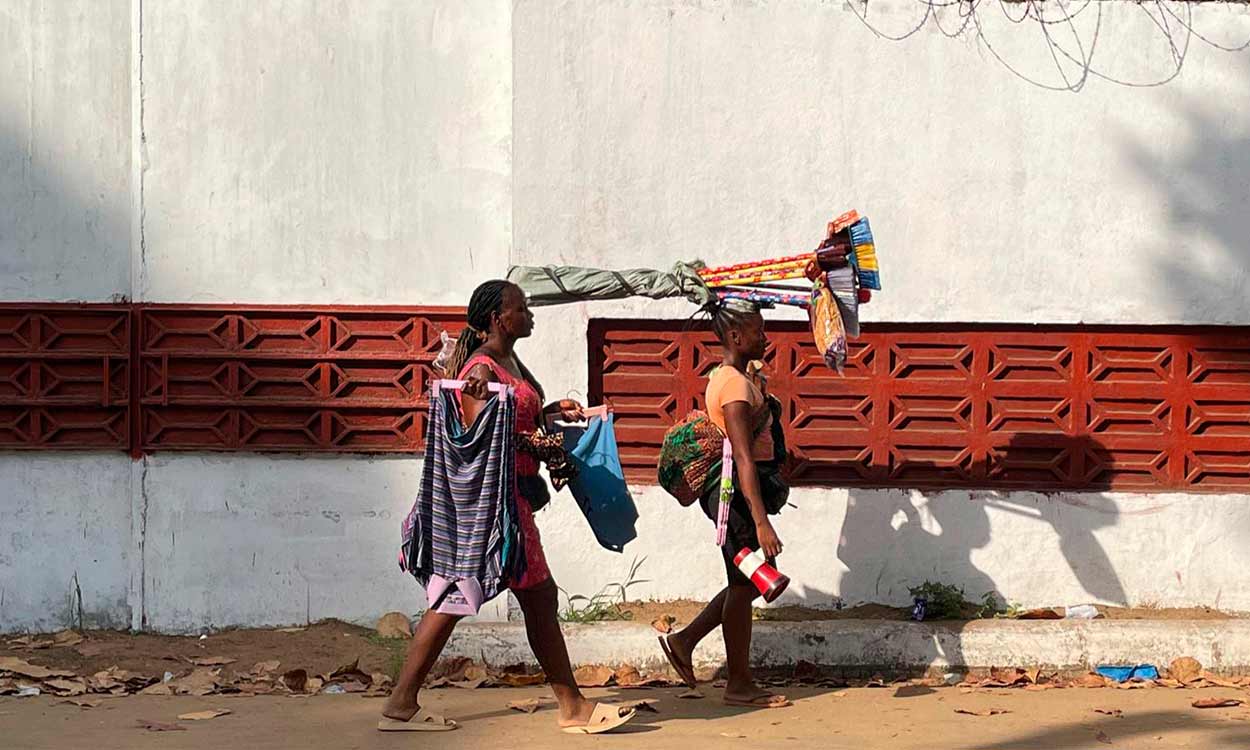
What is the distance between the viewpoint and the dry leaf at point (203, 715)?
6.22m

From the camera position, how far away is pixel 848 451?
24.9ft

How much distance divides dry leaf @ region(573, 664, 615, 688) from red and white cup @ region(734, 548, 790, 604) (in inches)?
41.5

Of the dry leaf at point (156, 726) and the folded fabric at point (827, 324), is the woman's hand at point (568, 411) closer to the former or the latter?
the folded fabric at point (827, 324)

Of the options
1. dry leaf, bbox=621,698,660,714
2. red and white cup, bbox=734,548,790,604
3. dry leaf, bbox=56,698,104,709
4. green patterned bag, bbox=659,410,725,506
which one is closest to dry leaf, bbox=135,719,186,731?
dry leaf, bbox=56,698,104,709

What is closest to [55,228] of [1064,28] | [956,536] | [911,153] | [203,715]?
[203,715]

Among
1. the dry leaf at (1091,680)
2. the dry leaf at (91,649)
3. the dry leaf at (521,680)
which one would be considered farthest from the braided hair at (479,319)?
the dry leaf at (1091,680)

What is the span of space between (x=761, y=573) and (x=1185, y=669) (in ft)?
7.49

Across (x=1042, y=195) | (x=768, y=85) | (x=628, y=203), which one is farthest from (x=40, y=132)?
(x=1042, y=195)

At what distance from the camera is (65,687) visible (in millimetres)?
6703

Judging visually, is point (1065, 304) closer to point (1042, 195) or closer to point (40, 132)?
point (1042, 195)

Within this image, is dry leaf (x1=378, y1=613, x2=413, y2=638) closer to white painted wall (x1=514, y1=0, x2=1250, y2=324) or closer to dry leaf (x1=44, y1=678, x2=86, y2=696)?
dry leaf (x1=44, y1=678, x2=86, y2=696)

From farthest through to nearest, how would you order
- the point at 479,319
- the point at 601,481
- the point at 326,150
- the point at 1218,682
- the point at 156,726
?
the point at 326,150 → the point at 1218,682 → the point at 601,481 → the point at 156,726 → the point at 479,319

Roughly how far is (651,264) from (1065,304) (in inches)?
80.9

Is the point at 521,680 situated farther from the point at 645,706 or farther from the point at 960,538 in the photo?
the point at 960,538
